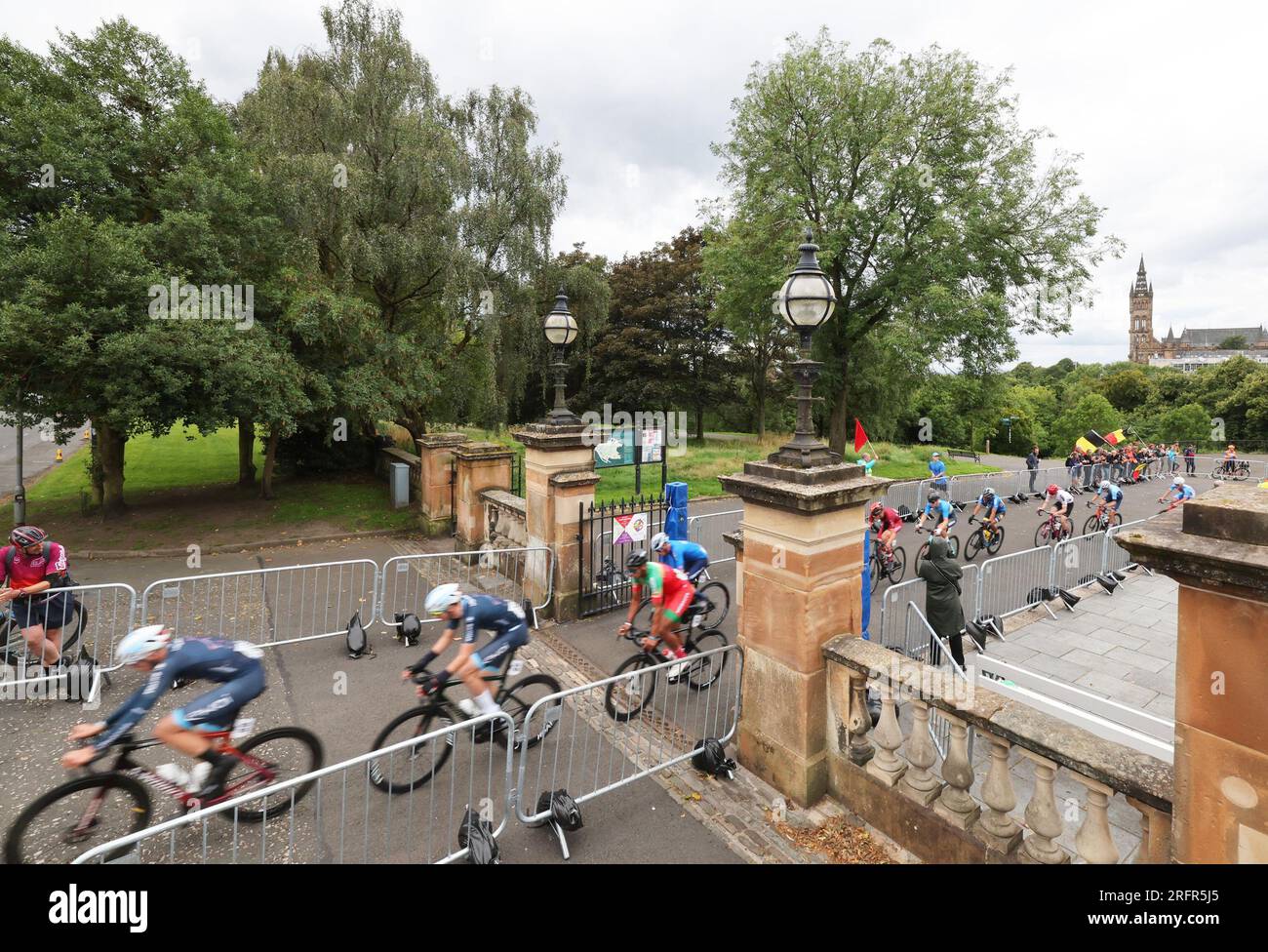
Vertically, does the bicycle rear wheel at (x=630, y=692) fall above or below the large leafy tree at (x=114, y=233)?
below

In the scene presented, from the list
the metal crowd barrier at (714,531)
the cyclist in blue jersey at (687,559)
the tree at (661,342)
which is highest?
the tree at (661,342)

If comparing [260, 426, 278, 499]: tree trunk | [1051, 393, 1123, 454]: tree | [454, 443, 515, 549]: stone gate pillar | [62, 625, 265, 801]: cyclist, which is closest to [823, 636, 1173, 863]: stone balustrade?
[62, 625, 265, 801]: cyclist

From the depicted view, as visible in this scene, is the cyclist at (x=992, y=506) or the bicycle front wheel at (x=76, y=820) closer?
the bicycle front wheel at (x=76, y=820)

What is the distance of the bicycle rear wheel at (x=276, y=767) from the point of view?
14.4 feet

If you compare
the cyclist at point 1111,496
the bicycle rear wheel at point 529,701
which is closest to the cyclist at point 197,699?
the bicycle rear wheel at point 529,701

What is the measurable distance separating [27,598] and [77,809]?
10.7 feet

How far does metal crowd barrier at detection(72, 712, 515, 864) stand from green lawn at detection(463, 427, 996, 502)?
9.56 meters

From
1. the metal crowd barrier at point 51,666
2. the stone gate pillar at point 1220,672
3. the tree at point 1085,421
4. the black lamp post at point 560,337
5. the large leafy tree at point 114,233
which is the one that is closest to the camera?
the stone gate pillar at point 1220,672

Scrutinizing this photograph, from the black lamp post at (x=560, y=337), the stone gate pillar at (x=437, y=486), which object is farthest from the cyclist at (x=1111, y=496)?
the stone gate pillar at (x=437, y=486)

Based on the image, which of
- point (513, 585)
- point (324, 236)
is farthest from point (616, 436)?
point (324, 236)

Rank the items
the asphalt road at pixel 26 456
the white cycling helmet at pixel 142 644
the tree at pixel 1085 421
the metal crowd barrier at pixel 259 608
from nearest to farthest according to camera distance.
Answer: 1. the white cycling helmet at pixel 142 644
2. the metal crowd barrier at pixel 259 608
3. the asphalt road at pixel 26 456
4. the tree at pixel 1085 421

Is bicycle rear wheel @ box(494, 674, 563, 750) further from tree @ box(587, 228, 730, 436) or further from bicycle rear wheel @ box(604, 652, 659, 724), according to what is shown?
tree @ box(587, 228, 730, 436)

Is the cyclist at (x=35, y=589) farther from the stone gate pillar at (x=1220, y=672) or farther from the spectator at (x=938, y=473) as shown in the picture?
the spectator at (x=938, y=473)

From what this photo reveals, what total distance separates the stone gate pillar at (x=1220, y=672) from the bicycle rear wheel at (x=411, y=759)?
4.50 meters
